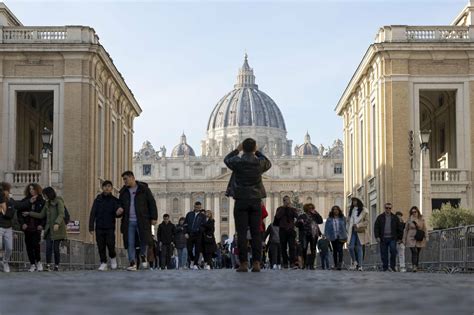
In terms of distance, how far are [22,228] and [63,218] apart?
2.73 feet

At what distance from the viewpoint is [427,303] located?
573 cm

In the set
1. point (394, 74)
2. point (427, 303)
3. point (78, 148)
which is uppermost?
point (394, 74)

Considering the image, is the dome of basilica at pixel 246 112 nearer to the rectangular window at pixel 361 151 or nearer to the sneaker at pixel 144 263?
the rectangular window at pixel 361 151

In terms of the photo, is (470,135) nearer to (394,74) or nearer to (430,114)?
(394,74)

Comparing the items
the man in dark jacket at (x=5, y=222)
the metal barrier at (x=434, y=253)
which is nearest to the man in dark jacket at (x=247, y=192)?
the man in dark jacket at (x=5, y=222)

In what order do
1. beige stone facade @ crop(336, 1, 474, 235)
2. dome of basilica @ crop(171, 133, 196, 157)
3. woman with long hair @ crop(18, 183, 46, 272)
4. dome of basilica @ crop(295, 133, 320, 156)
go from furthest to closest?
1. dome of basilica @ crop(171, 133, 196, 157)
2. dome of basilica @ crop(295, 133, 320, 156)
3. beige stone facade @ crop(336, 1, 474, 235)
4. woman with long hair @ crop(18, 183, 46, 272)

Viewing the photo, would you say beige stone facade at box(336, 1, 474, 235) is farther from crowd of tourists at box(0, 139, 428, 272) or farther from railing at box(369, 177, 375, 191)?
crowd of tourists at box(0, 139, 428, 272)

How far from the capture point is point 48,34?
43.8 metres

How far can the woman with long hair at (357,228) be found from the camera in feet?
76.9

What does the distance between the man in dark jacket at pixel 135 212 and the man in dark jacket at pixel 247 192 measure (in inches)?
122

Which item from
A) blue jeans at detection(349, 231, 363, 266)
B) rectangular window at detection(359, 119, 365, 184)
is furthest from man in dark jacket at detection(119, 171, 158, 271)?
rectangular window at detection(359, 119, 365, 184)

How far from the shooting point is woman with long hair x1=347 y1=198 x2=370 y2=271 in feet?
76.9

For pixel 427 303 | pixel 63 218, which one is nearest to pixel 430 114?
pixel 63 218

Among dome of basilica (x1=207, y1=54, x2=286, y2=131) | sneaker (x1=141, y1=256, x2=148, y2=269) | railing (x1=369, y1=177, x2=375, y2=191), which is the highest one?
dome of basilica (x1=207, y1=54, x2=286, y2=131)
